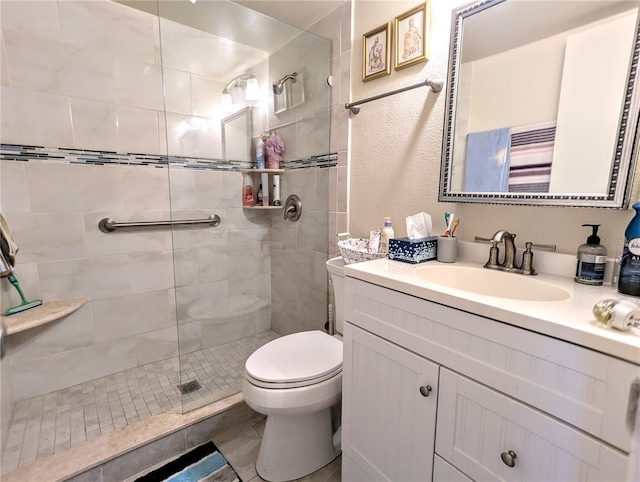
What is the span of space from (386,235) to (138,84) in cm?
176

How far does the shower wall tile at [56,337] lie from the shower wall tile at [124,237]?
14.4 inches

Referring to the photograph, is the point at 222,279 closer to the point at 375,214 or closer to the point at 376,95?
the point at 375,214

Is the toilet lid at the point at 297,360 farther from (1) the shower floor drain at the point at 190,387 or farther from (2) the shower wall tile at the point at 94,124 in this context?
(2) the shower wall tile at the point at 94,124

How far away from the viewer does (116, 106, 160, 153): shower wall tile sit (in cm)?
191

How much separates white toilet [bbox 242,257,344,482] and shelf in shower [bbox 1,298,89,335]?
3.69 ft

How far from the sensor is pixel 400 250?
124cm

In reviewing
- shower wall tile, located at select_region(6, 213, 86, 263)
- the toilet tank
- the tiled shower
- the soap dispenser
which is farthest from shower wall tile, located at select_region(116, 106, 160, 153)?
the soap dispenser

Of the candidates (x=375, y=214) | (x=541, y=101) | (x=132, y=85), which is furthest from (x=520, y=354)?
(x=132, y=85)

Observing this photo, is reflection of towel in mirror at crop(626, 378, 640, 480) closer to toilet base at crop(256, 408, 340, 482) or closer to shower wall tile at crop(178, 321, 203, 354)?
toilet base at crop(256, 408, 340, 482)

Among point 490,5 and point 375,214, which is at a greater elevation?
point 490,5

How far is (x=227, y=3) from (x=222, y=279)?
164cm

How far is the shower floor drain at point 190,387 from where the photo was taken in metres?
1.75

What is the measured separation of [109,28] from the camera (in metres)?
1.82

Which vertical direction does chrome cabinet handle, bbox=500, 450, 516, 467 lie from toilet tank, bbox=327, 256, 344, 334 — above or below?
below
